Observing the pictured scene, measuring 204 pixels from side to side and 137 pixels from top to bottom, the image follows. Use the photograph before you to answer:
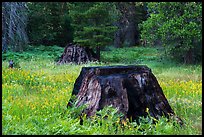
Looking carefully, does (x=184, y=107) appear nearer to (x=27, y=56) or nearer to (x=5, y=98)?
(x=5, y=98)

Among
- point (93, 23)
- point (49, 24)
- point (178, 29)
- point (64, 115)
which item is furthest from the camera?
point (49, 24)

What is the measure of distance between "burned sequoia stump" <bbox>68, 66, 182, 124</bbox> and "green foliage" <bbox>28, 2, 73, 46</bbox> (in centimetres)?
1882

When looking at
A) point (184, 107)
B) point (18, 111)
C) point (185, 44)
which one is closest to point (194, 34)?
point (185, 44)

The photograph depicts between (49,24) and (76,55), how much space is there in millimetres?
8404

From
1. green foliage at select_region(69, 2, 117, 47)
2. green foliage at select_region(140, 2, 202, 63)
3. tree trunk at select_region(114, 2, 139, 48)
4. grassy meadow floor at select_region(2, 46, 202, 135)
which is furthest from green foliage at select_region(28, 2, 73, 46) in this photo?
grassy meadow floor at select_region(2, 46, 202, 135)

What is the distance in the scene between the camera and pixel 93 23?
18.5 metres

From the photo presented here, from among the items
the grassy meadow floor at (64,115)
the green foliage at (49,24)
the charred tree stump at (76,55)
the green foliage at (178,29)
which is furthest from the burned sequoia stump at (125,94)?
the green foliage at (49,24)

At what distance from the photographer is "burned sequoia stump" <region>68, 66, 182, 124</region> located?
5598 millimetres

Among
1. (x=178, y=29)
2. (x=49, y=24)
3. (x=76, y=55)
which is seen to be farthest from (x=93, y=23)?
(x=49, y=24)

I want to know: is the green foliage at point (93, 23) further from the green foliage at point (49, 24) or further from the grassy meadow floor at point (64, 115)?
the grassy meadow floor at point (64, 115)

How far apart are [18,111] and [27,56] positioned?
1463 centimetres

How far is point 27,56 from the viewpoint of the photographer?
65.0 feet

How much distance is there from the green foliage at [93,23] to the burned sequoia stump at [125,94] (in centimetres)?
1161

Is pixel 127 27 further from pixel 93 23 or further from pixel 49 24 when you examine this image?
pixel 93 23
